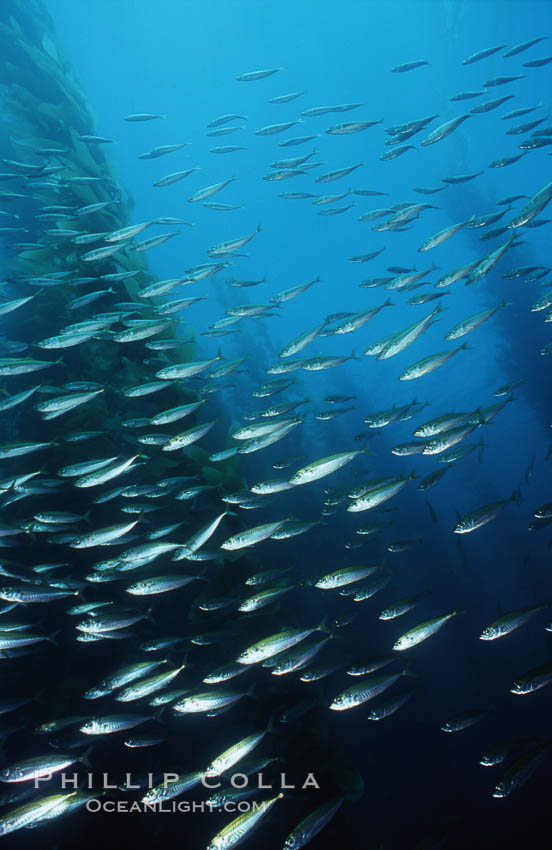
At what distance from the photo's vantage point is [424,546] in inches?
476

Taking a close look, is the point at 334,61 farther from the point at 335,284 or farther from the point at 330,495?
the point at 330,495

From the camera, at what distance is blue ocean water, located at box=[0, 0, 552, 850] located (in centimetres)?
808

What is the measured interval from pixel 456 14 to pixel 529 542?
31.4 metres

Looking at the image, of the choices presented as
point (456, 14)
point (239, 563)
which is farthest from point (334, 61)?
point (239, 563)

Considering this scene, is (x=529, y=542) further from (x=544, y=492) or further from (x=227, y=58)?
(x=227, y=58)

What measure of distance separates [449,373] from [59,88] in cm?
2380

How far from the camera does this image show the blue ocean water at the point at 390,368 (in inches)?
318

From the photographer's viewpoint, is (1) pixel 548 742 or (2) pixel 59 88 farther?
(2) pixel 59 88

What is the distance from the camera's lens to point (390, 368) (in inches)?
1151

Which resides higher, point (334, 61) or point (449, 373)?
point (334, 61)

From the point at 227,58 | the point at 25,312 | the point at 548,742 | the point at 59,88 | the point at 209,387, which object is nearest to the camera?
the point at 548,742

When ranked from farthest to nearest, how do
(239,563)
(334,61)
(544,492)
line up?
(334,61) → (544,492) → (239,563)

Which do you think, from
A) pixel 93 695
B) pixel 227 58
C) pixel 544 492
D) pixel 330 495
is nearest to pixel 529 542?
pixel 544 492

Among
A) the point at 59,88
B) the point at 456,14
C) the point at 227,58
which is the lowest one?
the point at 59,88
